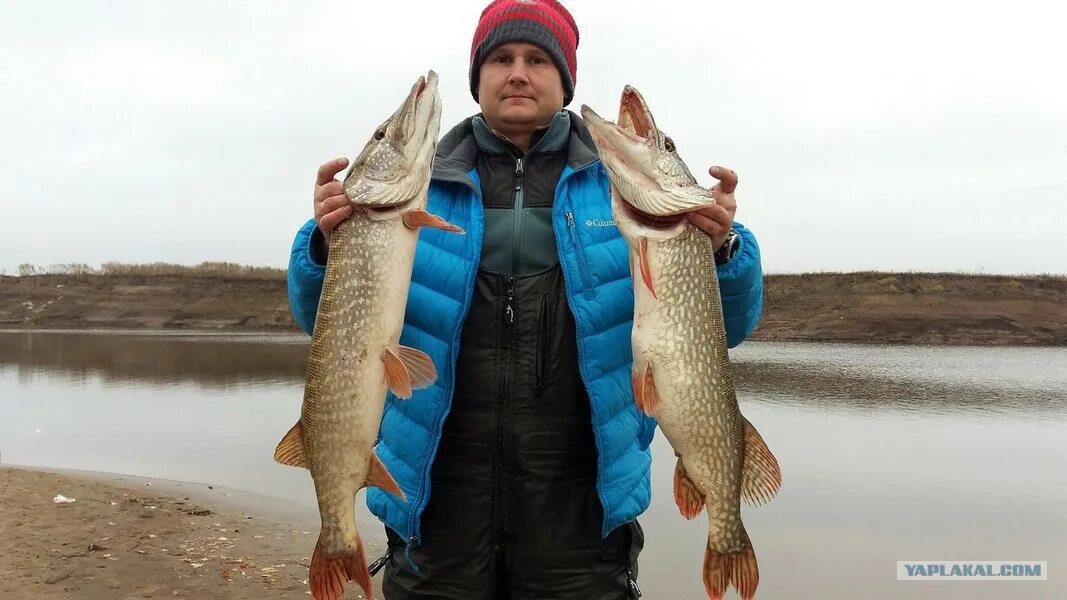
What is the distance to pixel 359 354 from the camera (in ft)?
8.06

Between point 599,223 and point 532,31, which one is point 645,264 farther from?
point 532,31

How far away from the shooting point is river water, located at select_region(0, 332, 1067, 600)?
603 centimetres

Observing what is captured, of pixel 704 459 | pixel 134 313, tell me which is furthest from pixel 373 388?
pixel 134 313

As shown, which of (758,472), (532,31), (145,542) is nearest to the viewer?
(758,472)

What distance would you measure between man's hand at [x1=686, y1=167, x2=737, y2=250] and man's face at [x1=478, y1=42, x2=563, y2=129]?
2.43 ft

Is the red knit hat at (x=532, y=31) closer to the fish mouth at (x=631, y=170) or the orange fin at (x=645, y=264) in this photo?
the fish mouth at (x=631, y=170)

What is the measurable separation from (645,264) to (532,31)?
1127 mm

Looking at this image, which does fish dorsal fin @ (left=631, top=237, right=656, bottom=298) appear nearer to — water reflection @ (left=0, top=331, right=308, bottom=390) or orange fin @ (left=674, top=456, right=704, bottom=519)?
orange fin @ (left=674, top=456, right=704, bottom=519)

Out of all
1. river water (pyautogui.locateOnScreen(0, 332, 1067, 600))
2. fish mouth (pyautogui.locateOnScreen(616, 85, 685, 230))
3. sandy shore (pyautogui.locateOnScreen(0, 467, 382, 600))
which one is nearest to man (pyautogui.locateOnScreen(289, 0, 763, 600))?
fish mouth (pyautogui.locateOnScreen(616, 85, 685, 230))

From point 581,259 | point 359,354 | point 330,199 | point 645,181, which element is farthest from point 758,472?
point 330,199

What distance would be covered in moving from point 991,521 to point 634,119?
6941mm

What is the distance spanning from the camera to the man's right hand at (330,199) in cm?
251

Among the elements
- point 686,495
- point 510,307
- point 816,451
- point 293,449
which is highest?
point 510,307

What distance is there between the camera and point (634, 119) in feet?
8.91
